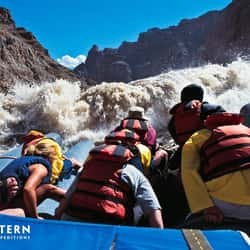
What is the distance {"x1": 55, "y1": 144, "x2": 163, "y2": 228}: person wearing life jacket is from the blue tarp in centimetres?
37

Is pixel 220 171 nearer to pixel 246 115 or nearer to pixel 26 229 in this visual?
pixel 26 229

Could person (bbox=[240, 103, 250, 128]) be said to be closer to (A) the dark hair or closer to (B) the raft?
(B) the raft

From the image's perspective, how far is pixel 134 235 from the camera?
138 cm

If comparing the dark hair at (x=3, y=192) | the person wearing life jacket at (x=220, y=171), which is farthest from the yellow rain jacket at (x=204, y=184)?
the dark hair at (x=3, y=192)

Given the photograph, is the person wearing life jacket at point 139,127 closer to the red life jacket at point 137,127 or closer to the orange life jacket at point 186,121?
the red life jacket at point 137,127

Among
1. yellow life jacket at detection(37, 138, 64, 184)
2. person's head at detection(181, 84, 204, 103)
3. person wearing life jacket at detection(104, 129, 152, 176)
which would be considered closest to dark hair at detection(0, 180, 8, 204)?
yellow life jacket at detection(37, 138, 64, 184)

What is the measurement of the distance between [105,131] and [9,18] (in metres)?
27.7

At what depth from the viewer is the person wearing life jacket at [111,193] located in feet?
5.99

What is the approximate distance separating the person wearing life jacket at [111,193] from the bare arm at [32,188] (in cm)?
23

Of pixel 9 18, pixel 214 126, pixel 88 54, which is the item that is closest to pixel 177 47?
pixel 88 54

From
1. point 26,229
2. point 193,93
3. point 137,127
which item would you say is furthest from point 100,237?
point 193,93

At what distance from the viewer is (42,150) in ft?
7.78

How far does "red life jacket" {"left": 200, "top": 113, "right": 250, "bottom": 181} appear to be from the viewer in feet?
5.72

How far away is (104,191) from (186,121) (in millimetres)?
860
